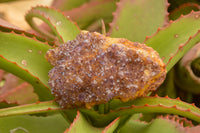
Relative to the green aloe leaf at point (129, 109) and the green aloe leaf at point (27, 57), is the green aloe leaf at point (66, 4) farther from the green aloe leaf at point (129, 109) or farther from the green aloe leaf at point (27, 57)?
the green aloe leaf at point (129, 109)

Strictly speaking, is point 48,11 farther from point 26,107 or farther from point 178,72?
point 178,72

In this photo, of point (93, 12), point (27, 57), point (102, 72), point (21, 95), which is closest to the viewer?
point (102, 72)

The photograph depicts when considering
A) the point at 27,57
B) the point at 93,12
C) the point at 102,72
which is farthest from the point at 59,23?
the point at 93,12

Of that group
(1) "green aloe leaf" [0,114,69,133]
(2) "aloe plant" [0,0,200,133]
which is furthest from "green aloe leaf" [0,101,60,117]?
(1) "green aloe leaf" [0,114,69,133]

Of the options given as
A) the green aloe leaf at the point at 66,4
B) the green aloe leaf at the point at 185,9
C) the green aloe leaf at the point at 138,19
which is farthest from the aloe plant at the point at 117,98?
the green aloe leaf at the point at 66,4

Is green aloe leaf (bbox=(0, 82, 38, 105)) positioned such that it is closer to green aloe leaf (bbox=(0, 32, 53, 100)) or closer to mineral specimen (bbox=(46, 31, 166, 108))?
green aloe leaf (bbox=(0, 32, 53, 100))

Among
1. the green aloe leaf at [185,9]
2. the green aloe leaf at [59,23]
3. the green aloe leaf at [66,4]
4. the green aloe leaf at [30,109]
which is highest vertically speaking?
the green aloe leaf at [66,4]

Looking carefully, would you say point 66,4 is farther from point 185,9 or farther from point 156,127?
point 156,127
